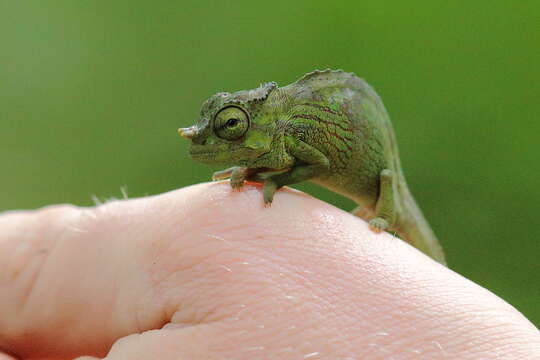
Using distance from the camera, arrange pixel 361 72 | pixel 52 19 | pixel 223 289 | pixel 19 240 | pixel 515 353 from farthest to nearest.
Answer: pixel 52 19 < pixel 361 72 < pixel 19 240 < pixel 223 289 < pixel 515 353

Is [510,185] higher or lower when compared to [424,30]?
lower

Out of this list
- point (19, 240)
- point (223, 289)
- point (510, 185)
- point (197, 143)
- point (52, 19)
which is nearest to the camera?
point (223, 289)

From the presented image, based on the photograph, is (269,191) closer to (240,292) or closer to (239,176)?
(239,176)

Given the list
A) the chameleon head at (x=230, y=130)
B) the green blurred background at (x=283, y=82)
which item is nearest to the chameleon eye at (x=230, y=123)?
the chameleon head at (x=230, y=130)

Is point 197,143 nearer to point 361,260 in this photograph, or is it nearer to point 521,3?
point 361,260

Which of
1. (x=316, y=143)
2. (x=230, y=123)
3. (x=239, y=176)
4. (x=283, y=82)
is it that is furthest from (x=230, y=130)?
(x=283, y=82)

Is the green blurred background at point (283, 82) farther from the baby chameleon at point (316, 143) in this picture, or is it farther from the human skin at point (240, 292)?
the human skin at point (240, 292)

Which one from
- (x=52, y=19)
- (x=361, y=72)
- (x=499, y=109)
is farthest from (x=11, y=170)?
(x=499, y=109)
